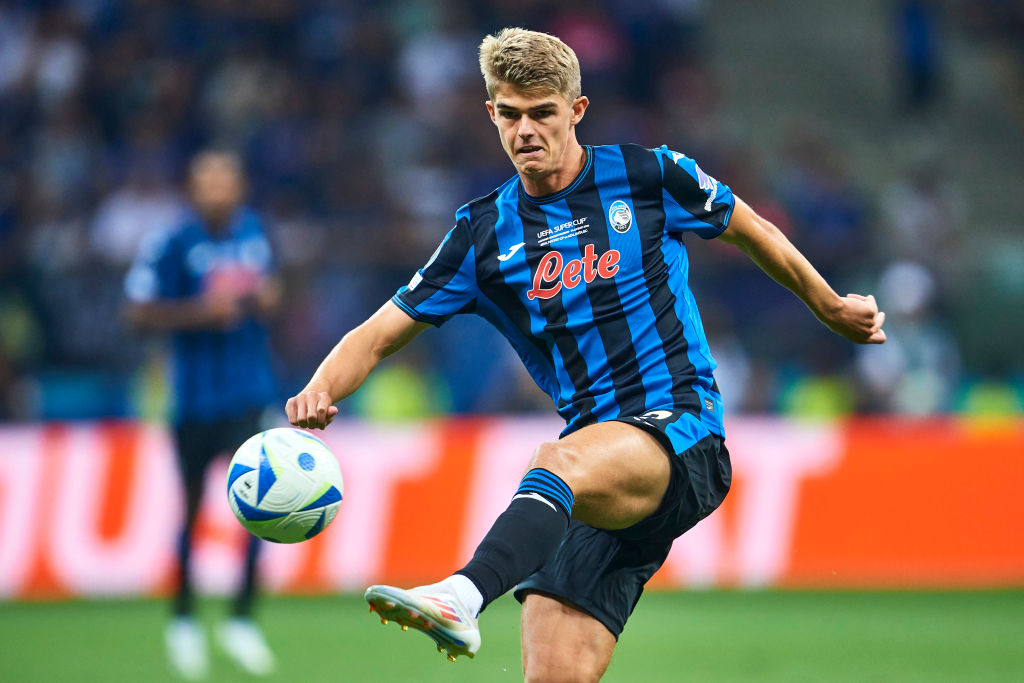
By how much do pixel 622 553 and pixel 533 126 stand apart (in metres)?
1.41

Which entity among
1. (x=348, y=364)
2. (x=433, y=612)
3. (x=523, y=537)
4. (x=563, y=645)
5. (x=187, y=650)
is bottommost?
(x=187, y=650)

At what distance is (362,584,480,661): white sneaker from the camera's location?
3.40 metres

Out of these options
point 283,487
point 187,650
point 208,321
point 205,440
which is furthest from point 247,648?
point 283,487

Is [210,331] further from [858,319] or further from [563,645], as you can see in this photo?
[858,319]

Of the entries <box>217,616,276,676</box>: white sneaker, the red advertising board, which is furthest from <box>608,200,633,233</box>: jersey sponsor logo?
the red advertising board

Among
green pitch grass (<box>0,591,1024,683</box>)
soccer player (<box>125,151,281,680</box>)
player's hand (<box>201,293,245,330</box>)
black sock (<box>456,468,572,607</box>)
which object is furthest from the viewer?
soccer player (<box>125,151,281,680</box>)

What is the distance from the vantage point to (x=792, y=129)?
1611 centimetres

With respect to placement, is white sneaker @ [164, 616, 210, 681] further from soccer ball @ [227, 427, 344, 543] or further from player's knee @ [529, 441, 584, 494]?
player's knee @ [529, 441, 584, 494]

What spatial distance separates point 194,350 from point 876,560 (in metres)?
5.22

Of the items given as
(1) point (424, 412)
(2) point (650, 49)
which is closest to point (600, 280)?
(1) point (424, 412)

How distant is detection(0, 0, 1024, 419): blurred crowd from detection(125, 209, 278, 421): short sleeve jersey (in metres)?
3.09

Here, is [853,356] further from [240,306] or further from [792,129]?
[240,306]

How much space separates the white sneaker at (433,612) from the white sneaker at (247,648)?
397cm

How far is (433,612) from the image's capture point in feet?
11.3
